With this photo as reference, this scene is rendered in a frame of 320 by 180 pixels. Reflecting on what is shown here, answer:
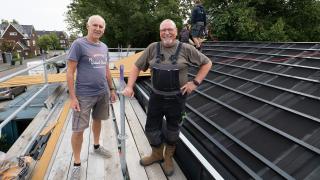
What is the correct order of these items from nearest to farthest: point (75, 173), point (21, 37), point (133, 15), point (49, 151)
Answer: point (75, 173)
point (49, 151)
point (133, 15)
point (21, 37)

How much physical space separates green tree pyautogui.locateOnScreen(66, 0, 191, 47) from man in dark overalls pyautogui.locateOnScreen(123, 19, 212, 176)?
21.8 metres

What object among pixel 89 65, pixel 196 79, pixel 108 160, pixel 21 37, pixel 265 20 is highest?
pixel 21 37

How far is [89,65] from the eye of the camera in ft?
9.80

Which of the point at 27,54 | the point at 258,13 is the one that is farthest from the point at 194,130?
the point at 27,54

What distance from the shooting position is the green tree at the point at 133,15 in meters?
24.2

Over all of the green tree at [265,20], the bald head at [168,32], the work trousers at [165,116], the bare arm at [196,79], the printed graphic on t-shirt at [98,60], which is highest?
the green tree at [265,20]

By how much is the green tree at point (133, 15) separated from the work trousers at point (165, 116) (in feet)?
71.4

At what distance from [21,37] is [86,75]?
69221 millimetres

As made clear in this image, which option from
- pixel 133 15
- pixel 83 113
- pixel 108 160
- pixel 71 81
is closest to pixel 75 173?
pixel 108 160

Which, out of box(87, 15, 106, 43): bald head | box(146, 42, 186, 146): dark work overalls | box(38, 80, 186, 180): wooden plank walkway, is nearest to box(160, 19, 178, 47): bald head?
box(146, 42, 186, 146): dark work overalls

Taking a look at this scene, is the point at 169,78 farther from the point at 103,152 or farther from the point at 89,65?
the point at 103,152

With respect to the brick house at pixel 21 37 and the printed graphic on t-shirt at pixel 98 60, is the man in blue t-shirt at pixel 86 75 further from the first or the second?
the brick house at pixel 21 37

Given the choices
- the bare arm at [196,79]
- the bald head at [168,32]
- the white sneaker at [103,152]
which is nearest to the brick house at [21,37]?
the white sneaker at [103,152]

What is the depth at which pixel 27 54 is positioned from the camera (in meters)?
65.1
